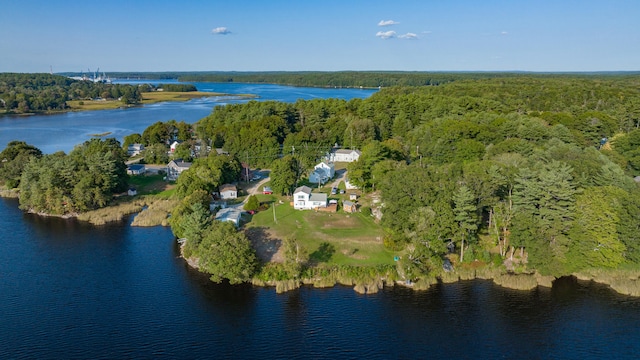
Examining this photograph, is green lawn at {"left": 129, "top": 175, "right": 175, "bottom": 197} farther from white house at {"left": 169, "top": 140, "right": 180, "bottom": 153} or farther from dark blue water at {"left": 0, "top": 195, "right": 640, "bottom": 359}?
Result: dark blue water at {"left": 0, "top": 195, "right": 640, "bottom": 359}

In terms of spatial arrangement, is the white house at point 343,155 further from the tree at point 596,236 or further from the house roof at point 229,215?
the tree at point 596,236

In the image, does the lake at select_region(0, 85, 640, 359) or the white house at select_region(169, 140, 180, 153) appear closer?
the lake at select_region(0, 85, 640, 359)

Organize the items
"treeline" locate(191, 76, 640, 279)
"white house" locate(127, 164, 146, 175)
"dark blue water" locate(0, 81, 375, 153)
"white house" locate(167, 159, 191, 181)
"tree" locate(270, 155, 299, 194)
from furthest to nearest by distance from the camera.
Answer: "dark blue water" locate(0, 81, 375, 153) < "white house" locate(127, 164, 146, 175) < "white house" locate(167, 159, 191, 181) < "tree" locate(270, 155, 299, 194) < "treeline" locate(191, 76, 640, 279)

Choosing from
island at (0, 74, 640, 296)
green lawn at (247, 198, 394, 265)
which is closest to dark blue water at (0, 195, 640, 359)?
island at (0, 74, 640, 296)

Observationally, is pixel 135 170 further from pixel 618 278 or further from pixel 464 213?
pixel 618 278

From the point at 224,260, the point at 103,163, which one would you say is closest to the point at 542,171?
the point at 224,260

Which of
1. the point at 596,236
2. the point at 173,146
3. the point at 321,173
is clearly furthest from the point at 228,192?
the point at 596,236
